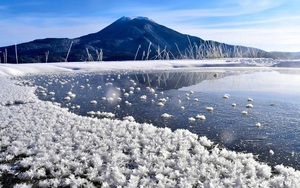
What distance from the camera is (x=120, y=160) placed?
8945 mm

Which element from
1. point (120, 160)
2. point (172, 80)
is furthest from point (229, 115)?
point (172, 80)

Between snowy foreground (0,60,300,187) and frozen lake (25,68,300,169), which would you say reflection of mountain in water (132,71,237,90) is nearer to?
frozen lake (25,68,300,169)

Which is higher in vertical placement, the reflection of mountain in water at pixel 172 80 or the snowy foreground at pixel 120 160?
the reflection of mountain in water at pixel 172 80

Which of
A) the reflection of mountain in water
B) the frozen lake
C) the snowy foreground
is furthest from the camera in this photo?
the reflection of mountain in water

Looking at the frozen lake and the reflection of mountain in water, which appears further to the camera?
the reflection of mountain in water

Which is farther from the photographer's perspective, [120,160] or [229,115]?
[229,115]

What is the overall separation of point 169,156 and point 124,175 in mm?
1821

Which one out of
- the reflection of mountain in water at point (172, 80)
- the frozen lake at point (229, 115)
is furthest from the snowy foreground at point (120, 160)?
the reflection of mountain in water at point (172, 80)

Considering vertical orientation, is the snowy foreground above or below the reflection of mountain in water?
below

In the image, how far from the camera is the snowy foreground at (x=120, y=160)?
25.1 feet

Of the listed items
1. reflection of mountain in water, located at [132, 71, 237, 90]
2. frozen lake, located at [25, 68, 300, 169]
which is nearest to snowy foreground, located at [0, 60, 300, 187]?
frozen lake, located at [25, 68, 300, 169]

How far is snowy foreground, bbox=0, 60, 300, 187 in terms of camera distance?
7.66 m

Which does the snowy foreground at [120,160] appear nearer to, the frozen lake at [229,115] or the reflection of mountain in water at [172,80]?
the frozen lake at [229,115]

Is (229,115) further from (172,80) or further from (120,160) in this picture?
(172,80)
